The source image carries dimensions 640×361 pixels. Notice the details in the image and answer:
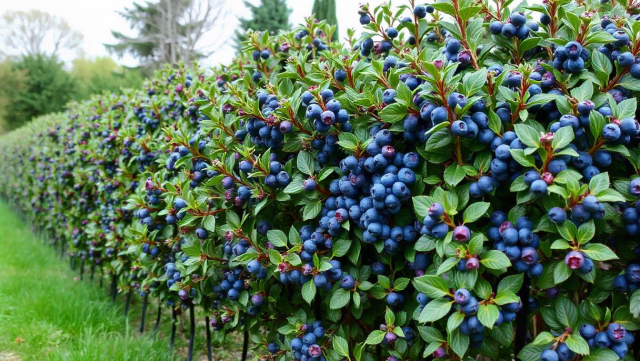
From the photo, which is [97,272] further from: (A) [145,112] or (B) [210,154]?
(B) [210,154]

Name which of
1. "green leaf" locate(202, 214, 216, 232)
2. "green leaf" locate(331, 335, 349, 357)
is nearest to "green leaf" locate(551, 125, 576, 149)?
"green leaf" locate(331, 335, 349, 357)

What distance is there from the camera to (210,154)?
186 cm

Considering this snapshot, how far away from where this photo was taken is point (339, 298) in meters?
1.46

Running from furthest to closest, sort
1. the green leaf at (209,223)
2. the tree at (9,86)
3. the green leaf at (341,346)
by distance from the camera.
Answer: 1. the tree at (9,86)
2. the green leaf at (209,223)
3. the green leaf at (341,346)

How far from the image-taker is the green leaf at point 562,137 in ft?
3.55

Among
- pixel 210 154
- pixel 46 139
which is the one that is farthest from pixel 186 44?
pixel 210 154

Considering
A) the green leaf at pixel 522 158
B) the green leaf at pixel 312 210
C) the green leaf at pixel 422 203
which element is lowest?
the green leaf at pixel 312 210

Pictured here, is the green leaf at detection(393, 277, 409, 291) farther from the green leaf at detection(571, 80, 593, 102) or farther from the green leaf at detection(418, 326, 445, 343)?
the green leaf at detection(571, 80, 593, 102)

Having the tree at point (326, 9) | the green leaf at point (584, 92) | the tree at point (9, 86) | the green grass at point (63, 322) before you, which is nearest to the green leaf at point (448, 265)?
the green leaf at point (584, 92)

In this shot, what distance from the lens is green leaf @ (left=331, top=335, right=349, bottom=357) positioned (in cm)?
145

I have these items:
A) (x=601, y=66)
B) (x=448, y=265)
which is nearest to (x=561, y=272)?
(x=448, y=265)

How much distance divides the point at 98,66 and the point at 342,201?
45205 millimetres

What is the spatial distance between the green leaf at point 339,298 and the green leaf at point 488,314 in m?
0.46

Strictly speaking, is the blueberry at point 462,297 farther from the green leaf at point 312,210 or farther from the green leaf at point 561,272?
the green leaf at point 312,210
